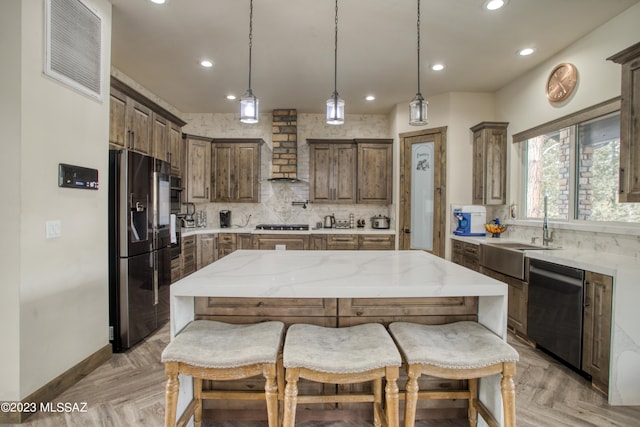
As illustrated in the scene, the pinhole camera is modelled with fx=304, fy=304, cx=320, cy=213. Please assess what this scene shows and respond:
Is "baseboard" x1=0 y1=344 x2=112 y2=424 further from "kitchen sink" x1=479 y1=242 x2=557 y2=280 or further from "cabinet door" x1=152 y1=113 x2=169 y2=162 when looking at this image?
"kitchen sink" x1=479 y1=242 x2=557 y2=280

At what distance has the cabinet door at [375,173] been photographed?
16.5 ft

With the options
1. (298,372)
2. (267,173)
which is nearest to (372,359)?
(298,372)

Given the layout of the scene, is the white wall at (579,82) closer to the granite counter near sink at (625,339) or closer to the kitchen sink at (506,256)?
the kitchen sink at (506,256)

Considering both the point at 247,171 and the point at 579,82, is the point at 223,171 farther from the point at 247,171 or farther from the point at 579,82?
the point at 579,82

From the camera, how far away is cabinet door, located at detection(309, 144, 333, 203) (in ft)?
16.7

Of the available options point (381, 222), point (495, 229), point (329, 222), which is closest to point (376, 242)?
point (381, 222)

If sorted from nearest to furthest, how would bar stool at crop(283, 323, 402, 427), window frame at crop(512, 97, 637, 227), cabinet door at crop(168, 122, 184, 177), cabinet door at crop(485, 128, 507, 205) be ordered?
bar stool at crop(283, 323, 402, 427) < window frame at crop(512, 97, 637, 227) < cabinet door at crop(485, 128, 507, 205) < cabinet door at crop(168, 122, 184, 177)

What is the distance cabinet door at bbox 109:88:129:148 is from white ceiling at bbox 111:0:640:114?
0.61 meters

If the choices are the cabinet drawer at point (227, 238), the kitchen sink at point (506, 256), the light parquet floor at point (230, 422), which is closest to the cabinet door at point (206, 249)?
the cabinet drawer at point (227, 238)

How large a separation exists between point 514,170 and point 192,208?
4925mm

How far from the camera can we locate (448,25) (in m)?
2.81

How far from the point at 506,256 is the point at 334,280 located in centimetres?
235

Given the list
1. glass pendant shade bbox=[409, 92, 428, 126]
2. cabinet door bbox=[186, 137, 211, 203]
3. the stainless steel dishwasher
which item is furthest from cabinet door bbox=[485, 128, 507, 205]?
cabinet door bbox=[186, 137, 211, 203]

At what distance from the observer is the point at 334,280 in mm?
1522
